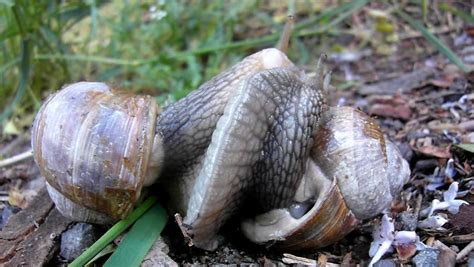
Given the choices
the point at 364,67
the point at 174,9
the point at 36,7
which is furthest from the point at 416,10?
the point at 36,7

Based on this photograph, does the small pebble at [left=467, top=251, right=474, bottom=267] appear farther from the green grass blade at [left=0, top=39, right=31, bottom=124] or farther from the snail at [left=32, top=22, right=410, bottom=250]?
the green grass blade at [left=0, top=39, right=31, bottom=124]

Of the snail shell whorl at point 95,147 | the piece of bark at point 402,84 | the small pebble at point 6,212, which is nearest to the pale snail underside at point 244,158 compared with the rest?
the snail shell whorl at point 95,147

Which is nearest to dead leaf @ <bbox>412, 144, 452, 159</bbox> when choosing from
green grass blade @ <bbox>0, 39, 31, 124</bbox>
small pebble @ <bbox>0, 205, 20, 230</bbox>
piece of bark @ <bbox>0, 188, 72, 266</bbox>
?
piece of bark @ <bbox>0, 188, 72, 266</bbox>

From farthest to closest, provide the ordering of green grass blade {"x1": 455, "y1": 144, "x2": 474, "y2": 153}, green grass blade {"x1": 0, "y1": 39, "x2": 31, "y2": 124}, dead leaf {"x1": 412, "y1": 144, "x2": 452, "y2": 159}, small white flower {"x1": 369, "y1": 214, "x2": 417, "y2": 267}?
green grass blade {"x1": 0, "y1": 39, "x2": 31, "y2": 124}
dead leaf {"x1": 412, "y1": 144, "x2": 452, "y2": 159}
green grass blade {"x1": 455, "y1": 144, "x2": 474, "y2": 153}
small white flower {"x1": 369, "y1": 214, "x2": 417, "y2": 267}

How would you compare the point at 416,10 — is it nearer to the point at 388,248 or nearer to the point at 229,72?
the point at 229,72

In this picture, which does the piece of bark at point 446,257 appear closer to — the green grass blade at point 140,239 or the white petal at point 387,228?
the white petal at point 387,228
